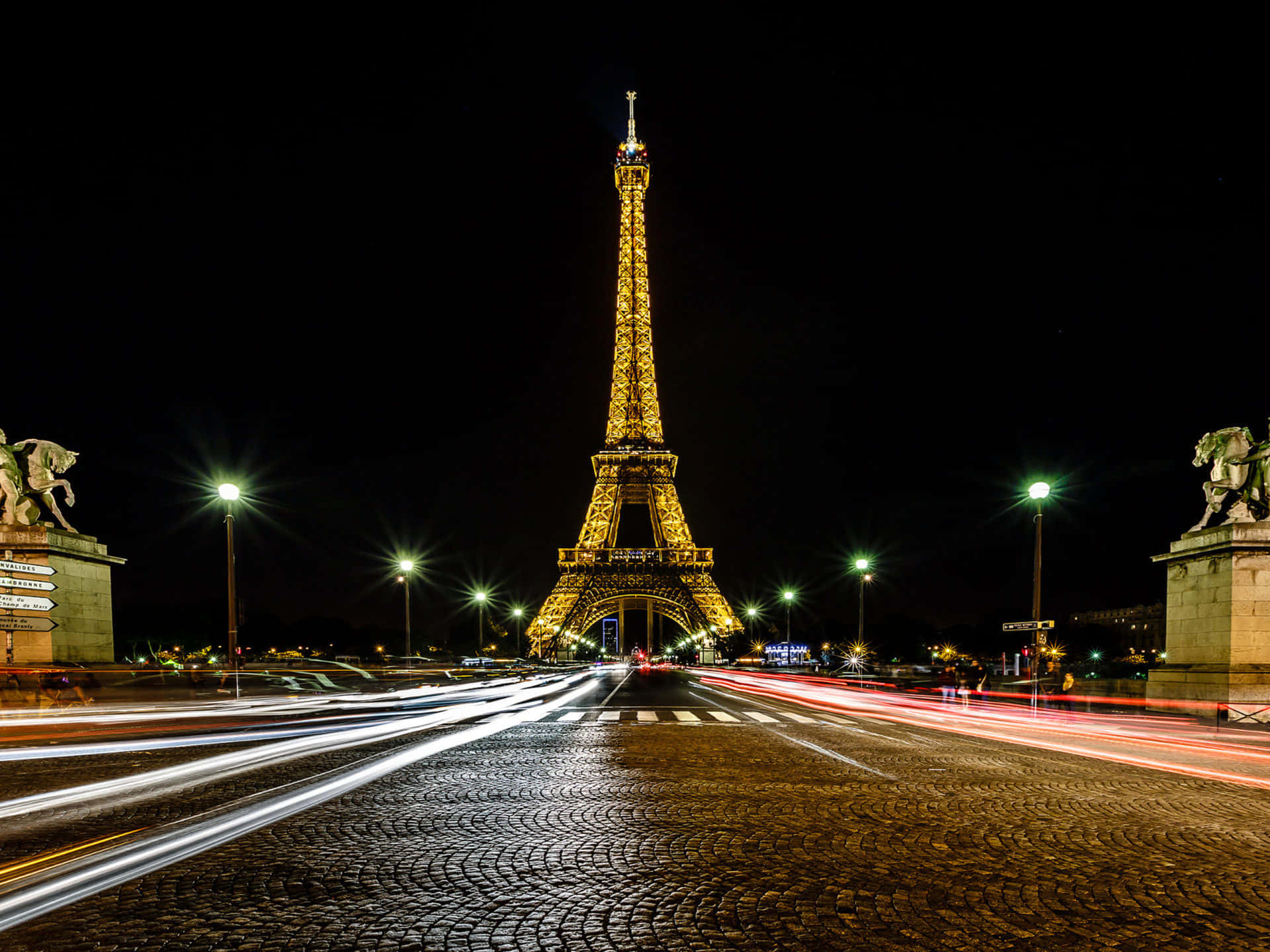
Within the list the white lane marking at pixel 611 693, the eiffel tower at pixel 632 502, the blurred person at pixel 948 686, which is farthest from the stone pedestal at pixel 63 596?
the eiffel tower at pixel 632 502

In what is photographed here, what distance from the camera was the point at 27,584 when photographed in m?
16.1

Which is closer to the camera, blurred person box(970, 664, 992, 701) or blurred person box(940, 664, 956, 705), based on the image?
blurred person box(970, 664, 992, 701)

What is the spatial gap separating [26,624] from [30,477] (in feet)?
13.4

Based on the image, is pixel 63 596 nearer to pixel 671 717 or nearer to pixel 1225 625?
pixel 671 717

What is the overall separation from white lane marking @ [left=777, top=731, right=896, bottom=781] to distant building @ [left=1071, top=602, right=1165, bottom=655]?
360 feet

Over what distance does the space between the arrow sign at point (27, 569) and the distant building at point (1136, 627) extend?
115593mm

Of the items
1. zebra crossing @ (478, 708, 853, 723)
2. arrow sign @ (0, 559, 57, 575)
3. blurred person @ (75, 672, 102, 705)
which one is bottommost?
zebra crossing @ (478, 708, 853, 723)

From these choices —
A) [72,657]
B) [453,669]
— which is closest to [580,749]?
[72,657]

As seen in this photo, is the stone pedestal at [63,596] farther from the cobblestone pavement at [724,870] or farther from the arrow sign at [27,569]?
the cobblestone pavement at [724,870]

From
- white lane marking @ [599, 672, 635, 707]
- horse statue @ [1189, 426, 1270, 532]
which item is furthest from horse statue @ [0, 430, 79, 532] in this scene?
horse statue @ [1189, 426, 1270, 532]

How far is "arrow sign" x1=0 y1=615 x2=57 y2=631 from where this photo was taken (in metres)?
15.5

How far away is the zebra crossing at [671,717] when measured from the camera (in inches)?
650

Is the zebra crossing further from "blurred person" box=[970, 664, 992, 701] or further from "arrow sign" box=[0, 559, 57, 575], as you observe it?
"blurred person" box=[970, 664, 992, 701]

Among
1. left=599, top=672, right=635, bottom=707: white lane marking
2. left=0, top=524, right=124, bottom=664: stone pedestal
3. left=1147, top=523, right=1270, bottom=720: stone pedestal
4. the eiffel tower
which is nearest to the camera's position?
left=1147, top=523, right=1270, bottom=720: stone pedestal
